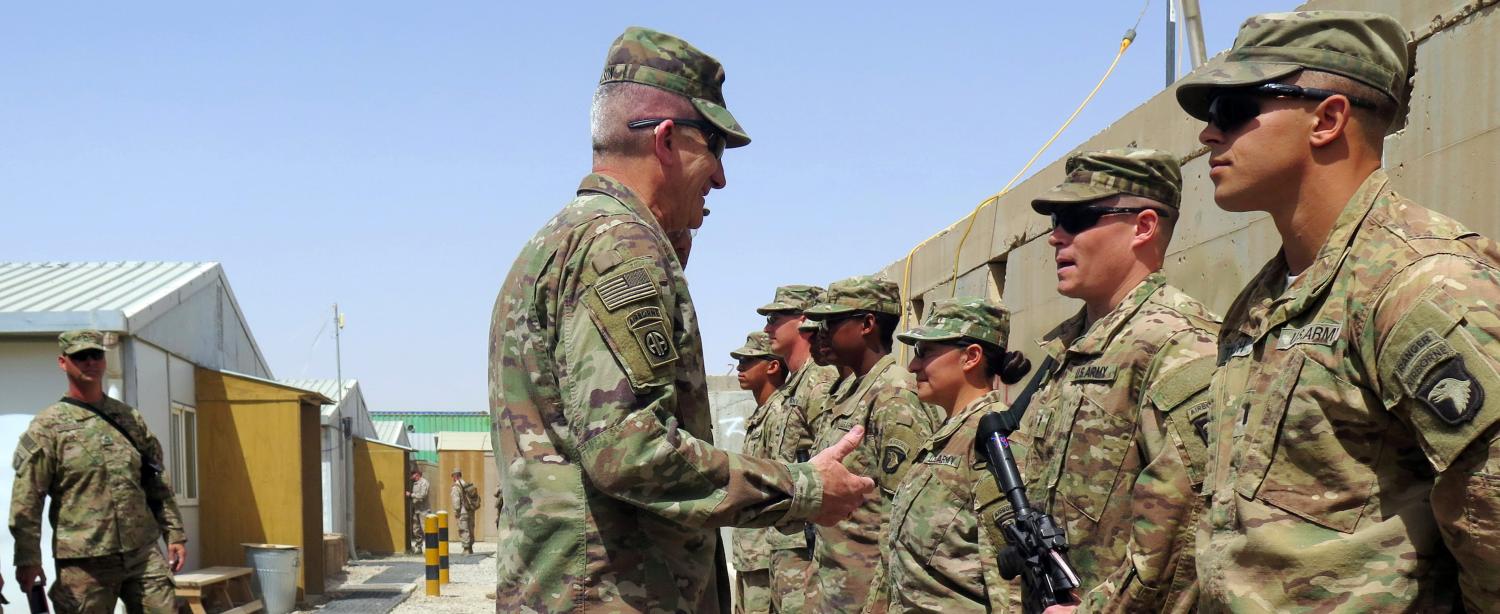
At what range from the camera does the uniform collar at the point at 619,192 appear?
313cm

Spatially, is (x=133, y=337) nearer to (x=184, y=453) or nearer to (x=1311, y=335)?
(x=184, y=453)

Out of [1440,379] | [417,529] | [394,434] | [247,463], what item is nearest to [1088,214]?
[1440,379]

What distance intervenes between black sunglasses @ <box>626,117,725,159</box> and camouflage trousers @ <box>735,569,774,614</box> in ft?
16.8

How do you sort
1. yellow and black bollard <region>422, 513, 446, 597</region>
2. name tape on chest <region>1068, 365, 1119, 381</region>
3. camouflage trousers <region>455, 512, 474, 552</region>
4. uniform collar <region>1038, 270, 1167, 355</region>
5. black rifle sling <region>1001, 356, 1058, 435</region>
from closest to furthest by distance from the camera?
name tape on chest <region>1068, 365, 1119, 381</region>, uniform collar <region>1038, 270, 1167, 355</region>, black rifle sling <region>1001, 356, 1058, 435</region>, yellow and black bollard <region>422, 513, 446, 597</region>, camouflage trousers <region>455, 512, 474, 552</region>

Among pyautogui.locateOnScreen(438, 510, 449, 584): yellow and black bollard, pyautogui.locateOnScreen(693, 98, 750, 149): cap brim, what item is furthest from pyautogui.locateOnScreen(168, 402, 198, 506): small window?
pyautogui.locateOnScreen(693, 98, 750, 149): cap brim

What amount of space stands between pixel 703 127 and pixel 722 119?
0.05 m

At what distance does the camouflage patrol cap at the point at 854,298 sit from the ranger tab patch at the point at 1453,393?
4954 millimetres

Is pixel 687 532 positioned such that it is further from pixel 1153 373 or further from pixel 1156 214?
pixel 1156 214

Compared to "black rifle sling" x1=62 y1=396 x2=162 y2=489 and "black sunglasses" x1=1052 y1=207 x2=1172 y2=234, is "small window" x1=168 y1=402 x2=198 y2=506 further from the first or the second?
"black sunglasses" x1=1052 y1=207 x2=1172 y2=234

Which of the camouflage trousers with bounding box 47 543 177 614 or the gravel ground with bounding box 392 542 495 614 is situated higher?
the camouflage trousers with bounding box 47 543 177 614

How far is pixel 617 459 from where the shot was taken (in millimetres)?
2793

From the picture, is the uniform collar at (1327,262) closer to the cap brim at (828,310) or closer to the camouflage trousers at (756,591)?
the cap brim at (828,310)

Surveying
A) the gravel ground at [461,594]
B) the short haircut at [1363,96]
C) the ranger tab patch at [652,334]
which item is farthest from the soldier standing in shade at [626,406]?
the gravel ground at [461,594]

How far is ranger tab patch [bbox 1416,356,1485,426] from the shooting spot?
6.79 feet
